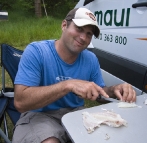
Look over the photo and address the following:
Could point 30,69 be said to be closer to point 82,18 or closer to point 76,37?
point 76,37

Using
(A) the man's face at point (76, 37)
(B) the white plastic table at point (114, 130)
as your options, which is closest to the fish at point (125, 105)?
(B) the white plastic table at point (114, 130)

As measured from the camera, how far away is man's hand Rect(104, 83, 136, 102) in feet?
4.73

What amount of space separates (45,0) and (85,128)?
19.5 meters

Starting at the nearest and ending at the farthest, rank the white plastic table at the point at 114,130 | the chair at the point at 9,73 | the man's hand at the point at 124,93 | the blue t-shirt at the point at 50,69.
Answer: the white plastic table at the point at 114,130 → the man's hand at the point at 124,93 → the blue t-shirt at the point at 50,69 → the chair at the point at 9,73

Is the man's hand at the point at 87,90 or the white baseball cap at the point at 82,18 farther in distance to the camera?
the white baseball cap at the point at 82,18

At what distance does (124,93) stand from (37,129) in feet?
1.97

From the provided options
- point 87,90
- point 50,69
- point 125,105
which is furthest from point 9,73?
point 125,105

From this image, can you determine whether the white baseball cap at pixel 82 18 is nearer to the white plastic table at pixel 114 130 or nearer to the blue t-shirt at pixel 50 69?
the blue t-shirt at pixel 50 69

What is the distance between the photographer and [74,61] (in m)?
1.76

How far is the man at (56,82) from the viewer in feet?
4.52

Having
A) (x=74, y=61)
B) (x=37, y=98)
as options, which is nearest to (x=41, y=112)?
(x=37, y=98)

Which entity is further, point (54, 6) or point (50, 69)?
point (54, 6)

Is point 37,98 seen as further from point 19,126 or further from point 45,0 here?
point 45,0

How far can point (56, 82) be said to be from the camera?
1687 mm
